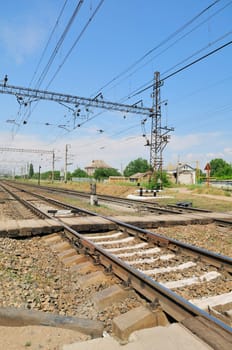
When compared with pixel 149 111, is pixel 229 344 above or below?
below

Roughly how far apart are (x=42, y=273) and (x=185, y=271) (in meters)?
2.49

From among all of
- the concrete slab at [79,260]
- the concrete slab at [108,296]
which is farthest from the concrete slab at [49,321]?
the concrete slab at [79,260]

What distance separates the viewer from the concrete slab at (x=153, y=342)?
2391mm

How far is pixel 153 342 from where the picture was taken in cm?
247

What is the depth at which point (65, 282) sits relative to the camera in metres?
4.43

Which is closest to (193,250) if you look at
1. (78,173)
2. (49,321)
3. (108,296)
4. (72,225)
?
(108,296)

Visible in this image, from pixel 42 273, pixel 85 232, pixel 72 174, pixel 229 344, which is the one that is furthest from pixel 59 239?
pixel 72 174

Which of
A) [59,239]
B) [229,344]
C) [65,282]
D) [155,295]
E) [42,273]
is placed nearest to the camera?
[229,344]

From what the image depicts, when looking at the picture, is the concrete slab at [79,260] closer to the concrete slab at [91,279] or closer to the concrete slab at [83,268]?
the concrete slab at [83,268]

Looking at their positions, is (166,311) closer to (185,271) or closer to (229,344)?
(229,344)

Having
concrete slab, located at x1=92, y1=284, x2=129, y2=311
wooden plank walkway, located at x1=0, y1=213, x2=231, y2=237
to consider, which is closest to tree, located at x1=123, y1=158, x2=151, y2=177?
wooden plank walkway, located at x1=0, y1=213, x2=231, y2=237

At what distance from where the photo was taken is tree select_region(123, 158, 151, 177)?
152 metres

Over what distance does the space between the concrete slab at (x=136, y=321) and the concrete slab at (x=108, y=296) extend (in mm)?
519

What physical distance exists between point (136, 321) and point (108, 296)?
2.62 feet
